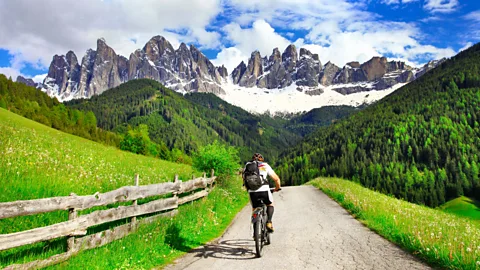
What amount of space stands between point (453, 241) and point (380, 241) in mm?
2337

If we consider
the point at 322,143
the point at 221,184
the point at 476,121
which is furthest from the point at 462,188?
the point at 221,184

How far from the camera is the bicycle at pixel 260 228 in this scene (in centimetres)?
967

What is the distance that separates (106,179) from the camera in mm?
14094

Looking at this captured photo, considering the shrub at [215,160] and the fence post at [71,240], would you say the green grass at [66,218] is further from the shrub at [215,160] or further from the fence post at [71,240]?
the shrub at [215,160]

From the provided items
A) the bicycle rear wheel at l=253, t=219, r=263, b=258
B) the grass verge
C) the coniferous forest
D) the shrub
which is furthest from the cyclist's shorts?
the coniferous forest

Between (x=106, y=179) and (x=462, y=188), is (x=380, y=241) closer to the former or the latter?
(x=106, y=179)

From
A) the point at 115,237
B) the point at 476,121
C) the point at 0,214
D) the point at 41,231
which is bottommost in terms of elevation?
the point at 115,237

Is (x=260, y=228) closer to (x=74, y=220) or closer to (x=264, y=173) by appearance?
(x=264, y=173)

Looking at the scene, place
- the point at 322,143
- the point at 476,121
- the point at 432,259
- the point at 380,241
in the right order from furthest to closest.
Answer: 1. the point at 322,143
2. the point at 476,121
3. the point at 380,241
4. the point at 432,259

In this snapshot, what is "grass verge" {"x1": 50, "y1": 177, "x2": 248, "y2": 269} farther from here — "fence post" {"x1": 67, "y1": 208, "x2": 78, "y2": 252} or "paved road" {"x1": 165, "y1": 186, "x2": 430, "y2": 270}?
"paved road" {"x1": 165, "y1": 186, "x2": 430, "y2": 270}

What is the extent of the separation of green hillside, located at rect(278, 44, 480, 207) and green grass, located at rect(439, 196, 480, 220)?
274 cm

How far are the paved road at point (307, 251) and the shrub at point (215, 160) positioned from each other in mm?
11583

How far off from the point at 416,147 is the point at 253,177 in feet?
524

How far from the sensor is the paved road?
874cm
